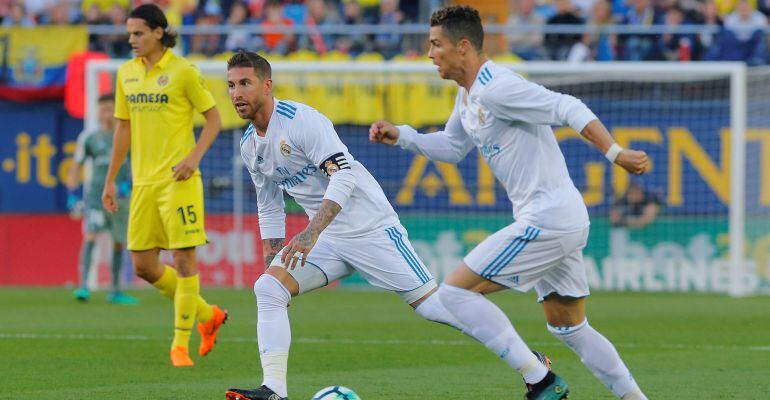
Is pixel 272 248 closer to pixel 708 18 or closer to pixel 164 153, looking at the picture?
pixel 164 153

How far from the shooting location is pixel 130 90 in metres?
9.84

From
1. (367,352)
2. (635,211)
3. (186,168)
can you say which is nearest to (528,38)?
(635,211)

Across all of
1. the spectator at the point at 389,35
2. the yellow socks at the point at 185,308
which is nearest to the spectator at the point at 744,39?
the spectator at the point at 389,35

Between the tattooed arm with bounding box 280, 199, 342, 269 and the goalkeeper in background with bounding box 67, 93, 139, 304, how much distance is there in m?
8.14

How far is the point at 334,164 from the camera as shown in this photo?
282 inches

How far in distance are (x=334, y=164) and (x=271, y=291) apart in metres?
0.76

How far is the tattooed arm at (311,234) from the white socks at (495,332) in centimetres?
80

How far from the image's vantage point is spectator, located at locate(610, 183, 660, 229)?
18.1 m

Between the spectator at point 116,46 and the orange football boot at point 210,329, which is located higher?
the spectator at point 116,46

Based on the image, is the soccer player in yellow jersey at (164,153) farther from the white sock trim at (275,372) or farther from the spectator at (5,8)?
the spectator at (5,8)

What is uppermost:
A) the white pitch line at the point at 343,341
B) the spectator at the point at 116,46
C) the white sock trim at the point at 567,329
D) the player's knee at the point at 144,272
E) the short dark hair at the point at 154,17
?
the short dark hair at the point at 154,17

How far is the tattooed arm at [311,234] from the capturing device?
6.86 metres

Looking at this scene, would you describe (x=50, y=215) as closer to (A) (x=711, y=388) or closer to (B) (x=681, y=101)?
(B) (x=681, y=101)

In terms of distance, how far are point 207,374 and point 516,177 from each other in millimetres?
3104
